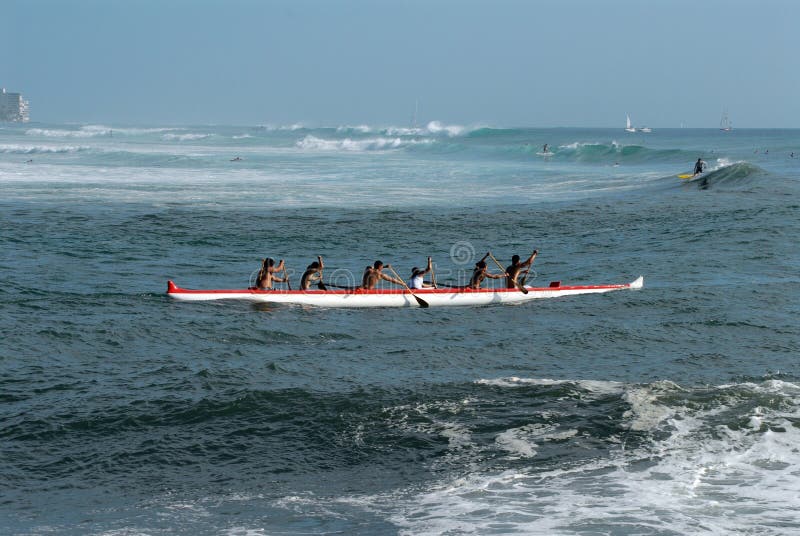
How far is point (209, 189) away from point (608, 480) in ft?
126

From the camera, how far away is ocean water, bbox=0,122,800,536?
32.7 feet

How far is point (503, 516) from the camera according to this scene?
9.61 metres

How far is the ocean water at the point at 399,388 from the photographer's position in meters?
9.95

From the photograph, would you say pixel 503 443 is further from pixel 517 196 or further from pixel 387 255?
pixel 517 196

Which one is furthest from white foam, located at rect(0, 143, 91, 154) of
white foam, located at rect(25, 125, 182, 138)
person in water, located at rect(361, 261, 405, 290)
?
person in water, located at rect(361, 261, 405, 290)

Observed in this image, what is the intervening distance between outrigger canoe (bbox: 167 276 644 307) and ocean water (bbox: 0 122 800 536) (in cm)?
37

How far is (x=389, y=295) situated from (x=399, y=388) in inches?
253

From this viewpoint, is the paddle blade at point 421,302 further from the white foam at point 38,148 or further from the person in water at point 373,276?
the white foam at point 38,148

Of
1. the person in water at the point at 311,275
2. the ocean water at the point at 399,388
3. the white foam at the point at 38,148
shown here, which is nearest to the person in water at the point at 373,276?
the ocean water at the point at 399,388

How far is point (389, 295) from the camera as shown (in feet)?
66.3

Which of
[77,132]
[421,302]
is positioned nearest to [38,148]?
[77,132]

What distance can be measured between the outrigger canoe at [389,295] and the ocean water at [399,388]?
0.37 m

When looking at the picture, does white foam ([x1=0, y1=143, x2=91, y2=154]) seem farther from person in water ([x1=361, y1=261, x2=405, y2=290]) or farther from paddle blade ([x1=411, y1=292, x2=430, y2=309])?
paddle blade ([x1=411, y1=292, x2=430, y2=309])

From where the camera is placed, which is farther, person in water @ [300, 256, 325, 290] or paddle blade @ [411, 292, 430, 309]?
Answer: person in water @ [300, 256, 325, 290]
